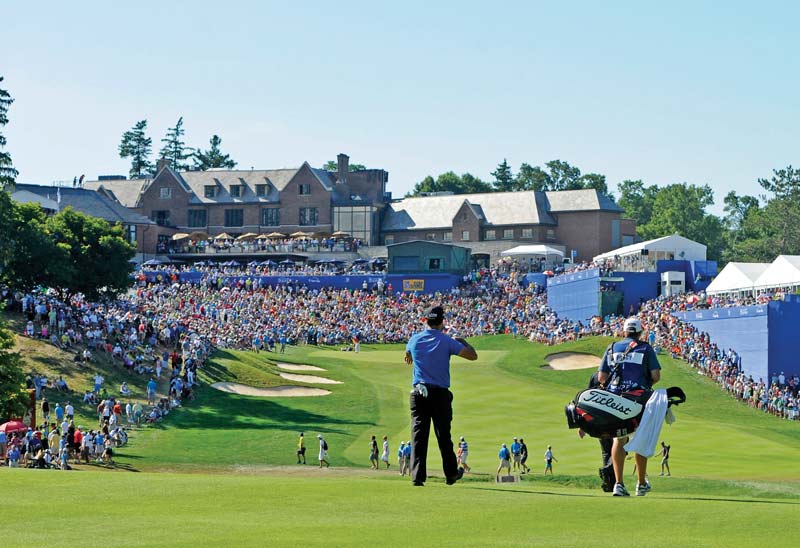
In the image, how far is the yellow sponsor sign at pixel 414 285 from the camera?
10319 centimetres

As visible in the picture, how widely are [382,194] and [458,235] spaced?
12.9m

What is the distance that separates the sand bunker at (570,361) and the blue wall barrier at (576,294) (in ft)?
39.5

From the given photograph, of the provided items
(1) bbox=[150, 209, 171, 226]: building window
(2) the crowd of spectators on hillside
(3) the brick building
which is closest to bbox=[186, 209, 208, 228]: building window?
(1) bbox=[150, 209, 171, 226]: building window

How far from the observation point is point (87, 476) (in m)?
16.3

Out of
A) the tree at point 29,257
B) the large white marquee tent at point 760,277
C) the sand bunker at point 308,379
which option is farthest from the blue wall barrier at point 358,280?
the sand bunker at point 308,379

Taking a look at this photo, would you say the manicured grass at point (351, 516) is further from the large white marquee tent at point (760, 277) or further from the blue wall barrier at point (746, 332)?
the large white marquee tent at point (760, 277)

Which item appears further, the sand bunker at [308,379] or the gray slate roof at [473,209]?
the gray slate roof at [473,209]

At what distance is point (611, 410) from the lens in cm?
1576

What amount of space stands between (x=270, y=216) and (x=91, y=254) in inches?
2151

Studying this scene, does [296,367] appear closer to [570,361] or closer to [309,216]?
[570,361]

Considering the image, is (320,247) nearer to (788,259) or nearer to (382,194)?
(382,194)

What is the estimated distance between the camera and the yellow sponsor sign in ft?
339

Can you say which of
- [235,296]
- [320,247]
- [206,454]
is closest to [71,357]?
[206,454]

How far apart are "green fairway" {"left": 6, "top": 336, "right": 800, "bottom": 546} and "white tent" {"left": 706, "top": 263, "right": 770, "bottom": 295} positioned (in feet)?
27.5
